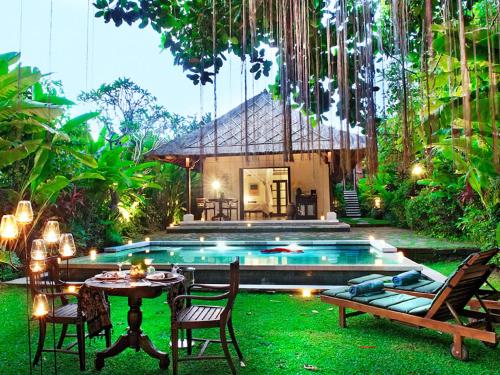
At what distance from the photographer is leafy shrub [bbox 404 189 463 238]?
10.3 m

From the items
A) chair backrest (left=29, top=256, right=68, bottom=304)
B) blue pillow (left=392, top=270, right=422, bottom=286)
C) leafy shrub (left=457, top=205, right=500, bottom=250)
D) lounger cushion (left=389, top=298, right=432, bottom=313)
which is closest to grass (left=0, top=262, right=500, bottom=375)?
lounger cushion (left=389, top=298, right=432, bottom=313)

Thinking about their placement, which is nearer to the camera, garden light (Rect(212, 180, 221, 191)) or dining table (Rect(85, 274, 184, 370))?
dining table (Rect(85, 274, 184, 370))

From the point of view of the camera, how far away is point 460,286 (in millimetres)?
3334

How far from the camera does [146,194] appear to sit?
13922mm

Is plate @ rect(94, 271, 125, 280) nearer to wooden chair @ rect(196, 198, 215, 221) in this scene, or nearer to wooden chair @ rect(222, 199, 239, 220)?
wooden chair @ rect(196, 198, 215, 221)

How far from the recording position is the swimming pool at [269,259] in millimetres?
5758

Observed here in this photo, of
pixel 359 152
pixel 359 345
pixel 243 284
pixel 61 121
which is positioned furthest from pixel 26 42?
pixel 61 121

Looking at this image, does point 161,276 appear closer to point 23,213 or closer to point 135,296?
point 135,296

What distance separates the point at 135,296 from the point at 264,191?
576 inches

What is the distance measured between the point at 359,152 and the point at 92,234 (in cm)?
835

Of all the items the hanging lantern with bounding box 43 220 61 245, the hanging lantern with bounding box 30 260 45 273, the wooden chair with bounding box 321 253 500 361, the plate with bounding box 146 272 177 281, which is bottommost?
the wooden chair with bounding box 321 253 500 361

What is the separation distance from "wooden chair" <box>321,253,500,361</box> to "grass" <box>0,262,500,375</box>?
18 centimetres

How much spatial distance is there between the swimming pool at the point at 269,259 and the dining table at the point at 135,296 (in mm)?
2583

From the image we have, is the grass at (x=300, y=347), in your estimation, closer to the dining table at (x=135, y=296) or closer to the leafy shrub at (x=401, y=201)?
the dining table at (x=135, y=296)
